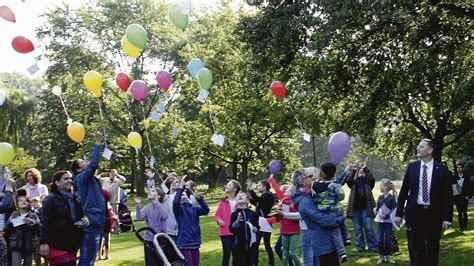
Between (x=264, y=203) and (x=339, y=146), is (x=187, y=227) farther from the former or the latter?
(x=339, y=146)

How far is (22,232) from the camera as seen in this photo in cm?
902

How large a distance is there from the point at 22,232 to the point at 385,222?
22.1ft

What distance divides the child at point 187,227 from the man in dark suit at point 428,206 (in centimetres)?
313

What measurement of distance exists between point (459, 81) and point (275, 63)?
658 centimetres

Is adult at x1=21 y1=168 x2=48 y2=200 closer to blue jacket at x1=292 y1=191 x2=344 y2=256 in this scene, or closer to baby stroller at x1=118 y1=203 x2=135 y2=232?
baby stroller at x1=118 y1=203 x2=135 y2=232

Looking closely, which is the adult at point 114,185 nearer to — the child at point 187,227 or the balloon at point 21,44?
the balloon at point 21,44

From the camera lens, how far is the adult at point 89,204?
7598mm

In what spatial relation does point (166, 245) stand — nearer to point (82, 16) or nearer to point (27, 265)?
point (27, 265)

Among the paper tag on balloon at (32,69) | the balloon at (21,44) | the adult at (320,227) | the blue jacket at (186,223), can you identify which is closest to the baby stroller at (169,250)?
the blue jacket at (186,223)

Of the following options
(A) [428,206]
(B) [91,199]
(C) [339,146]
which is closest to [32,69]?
(B) [91,199]

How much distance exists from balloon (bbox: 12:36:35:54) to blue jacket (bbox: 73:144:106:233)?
143 inches

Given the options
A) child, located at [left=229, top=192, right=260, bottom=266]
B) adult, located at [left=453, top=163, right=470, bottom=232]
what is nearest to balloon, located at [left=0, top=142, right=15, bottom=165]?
child, located at [left=229, top=192, right=260, bottom=266]

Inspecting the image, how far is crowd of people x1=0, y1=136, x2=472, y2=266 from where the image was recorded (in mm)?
6441

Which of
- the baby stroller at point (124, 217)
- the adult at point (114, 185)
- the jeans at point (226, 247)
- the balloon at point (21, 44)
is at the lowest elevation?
the jeans at point (226, 247)
